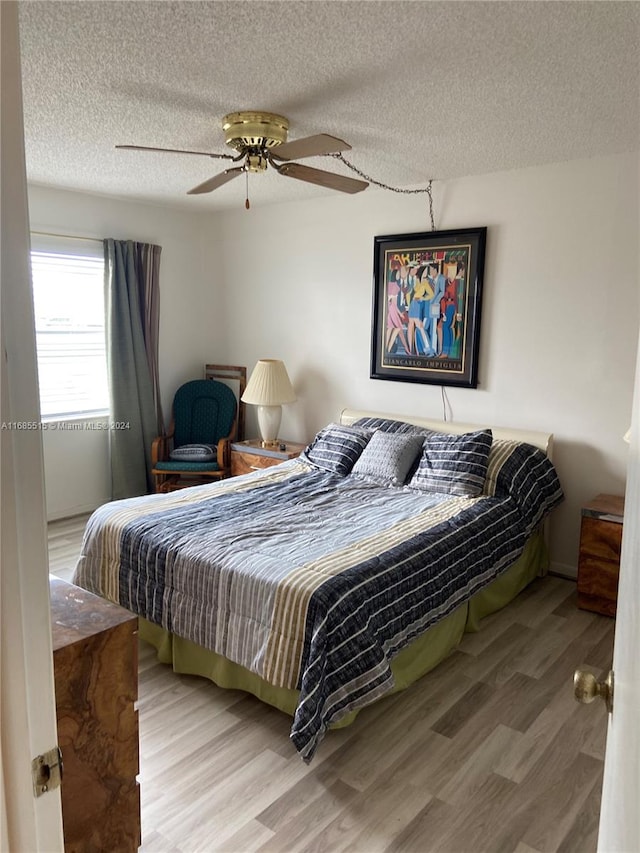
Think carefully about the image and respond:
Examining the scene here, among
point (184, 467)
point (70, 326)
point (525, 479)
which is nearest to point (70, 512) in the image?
point (184, 467)

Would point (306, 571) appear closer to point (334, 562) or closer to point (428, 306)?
point (334, 562)

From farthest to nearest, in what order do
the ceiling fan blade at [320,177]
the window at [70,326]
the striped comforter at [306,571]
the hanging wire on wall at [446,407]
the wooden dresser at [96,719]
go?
the window at [70,326] → the hanging wire on wall at [446,407] → the ceiling fan blade at [320,177] → the striped comforter at [306,571] → the wooden dresser at [96,719]

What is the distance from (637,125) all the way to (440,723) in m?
2.75

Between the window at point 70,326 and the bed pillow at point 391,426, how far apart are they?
7.01 ft

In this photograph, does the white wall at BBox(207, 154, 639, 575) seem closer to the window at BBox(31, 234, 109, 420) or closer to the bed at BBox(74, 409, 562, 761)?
the bed at BBox(74, 409, 562, 761)

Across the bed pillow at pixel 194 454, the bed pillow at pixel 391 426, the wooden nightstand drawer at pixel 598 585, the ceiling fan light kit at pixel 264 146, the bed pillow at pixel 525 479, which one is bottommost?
the wooden nightstand drawer at pixel 598 585

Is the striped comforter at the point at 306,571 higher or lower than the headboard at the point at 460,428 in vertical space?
lower

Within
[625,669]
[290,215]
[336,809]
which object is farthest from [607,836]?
[290,215]

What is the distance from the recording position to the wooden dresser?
51.1 inches

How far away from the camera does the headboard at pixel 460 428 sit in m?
3.64

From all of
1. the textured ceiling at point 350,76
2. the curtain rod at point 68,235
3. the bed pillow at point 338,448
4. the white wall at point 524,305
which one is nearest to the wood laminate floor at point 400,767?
the white wall at point 524,305

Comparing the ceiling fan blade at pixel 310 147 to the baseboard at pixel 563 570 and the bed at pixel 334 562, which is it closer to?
the bed at pixel 334 562

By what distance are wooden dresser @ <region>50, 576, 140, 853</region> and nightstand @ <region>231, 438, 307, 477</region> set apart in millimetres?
3006

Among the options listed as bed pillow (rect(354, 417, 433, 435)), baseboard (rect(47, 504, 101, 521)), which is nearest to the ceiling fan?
bed pillow (rect(354, 417, 433, 435))
